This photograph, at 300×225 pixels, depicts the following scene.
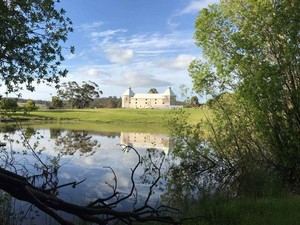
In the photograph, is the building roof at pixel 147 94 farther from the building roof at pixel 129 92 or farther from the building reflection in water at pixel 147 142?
the building reflection in water at pixel 147 142

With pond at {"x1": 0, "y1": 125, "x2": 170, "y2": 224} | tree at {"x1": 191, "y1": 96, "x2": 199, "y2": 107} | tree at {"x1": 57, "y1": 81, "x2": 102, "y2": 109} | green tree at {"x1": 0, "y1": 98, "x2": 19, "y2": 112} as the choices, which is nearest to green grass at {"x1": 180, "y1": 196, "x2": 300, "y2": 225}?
pond at {"x1": 0, "y1": 125, "x2": 170, "y2": 224}

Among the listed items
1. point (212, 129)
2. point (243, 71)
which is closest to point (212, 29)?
point (243, 71)

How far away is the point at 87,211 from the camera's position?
382 cm

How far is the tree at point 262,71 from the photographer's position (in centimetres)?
1362

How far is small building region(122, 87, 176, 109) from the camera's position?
551 ft

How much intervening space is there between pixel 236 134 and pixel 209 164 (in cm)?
261

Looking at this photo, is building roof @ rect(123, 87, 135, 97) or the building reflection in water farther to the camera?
building roof @ rect(123, 87, 135, 97)

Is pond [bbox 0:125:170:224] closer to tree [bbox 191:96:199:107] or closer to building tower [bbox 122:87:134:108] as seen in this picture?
tree [bbox 191:96:199:107]

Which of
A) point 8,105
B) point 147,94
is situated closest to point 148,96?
point 147,94

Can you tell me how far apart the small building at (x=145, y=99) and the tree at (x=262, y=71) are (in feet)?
483

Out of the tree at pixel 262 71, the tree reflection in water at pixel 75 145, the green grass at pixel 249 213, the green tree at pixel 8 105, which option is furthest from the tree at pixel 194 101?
the green tree at pixel 8 105

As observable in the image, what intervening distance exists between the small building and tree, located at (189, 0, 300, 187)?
483 ft

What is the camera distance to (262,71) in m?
13.5

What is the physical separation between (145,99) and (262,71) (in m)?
162
